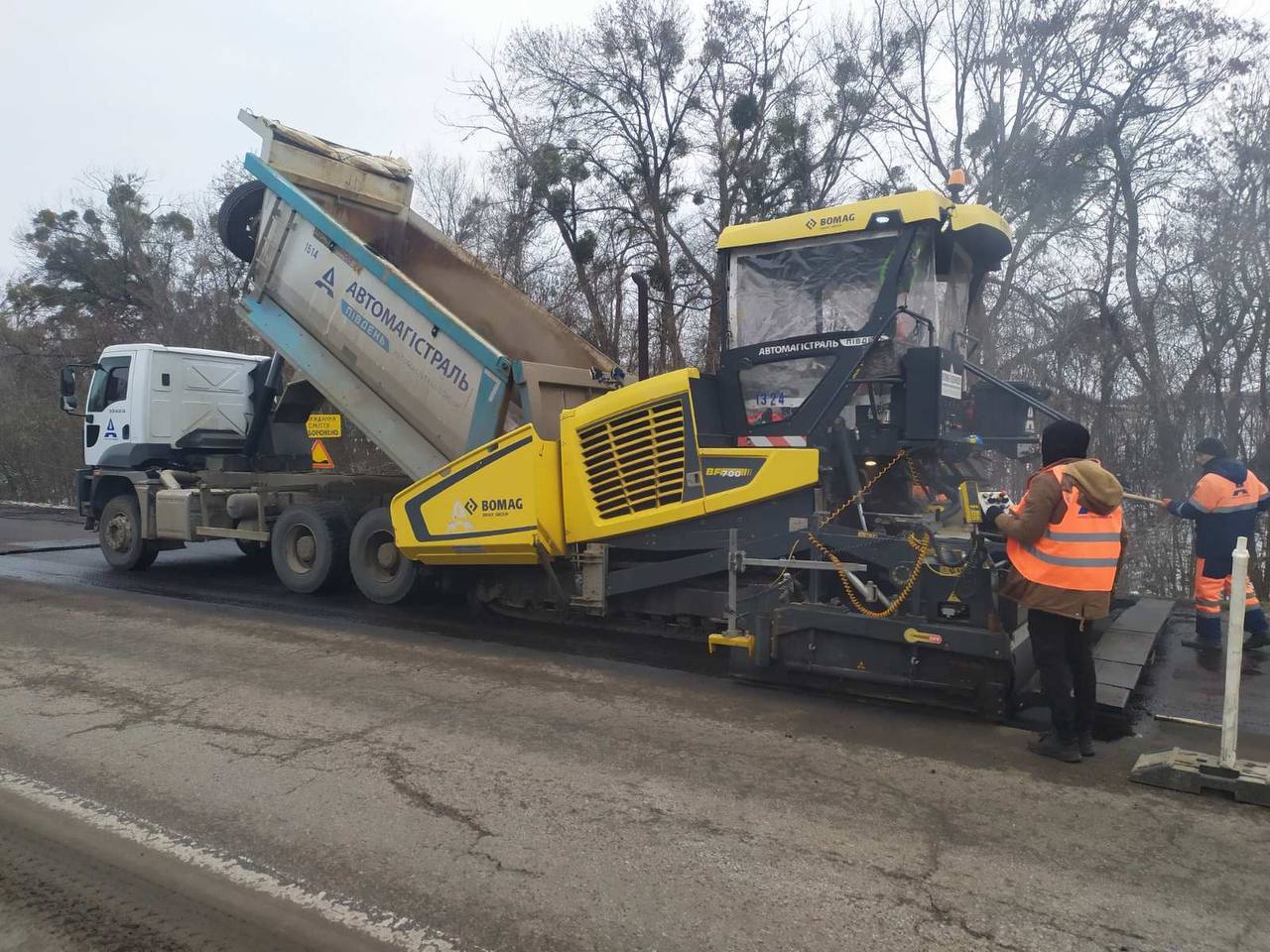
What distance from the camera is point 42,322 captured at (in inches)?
1177

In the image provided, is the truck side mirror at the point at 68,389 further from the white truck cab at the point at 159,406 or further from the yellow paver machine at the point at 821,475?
the yellow paver machine at the point at 821,475

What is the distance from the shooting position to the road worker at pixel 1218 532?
21.6ft

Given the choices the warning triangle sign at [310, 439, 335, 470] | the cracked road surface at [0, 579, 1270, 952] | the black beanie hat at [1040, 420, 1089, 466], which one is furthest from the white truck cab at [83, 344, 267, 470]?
the black beanie hat at [1040, 420, 1089, 466]

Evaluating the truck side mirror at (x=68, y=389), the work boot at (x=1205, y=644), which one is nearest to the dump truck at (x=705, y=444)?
the work boot at (x=1205, y=644)

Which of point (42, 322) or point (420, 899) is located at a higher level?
point (42, 322)

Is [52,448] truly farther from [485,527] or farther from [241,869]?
[241,869]

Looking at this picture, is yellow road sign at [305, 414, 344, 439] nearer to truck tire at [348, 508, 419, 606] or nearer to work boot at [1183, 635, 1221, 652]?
truck tire at [348, 508, 419, 606]

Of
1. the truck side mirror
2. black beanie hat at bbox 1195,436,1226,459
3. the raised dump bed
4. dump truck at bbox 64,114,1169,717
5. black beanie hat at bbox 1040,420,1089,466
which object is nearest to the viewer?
black beanie hat at bbox 1040,420,1089,466

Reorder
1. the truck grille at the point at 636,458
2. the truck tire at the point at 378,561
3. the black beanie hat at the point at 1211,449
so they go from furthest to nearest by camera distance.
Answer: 1. the truck tire at the point at 378,561
2. the black beanie hat at the point at 1211,449
3. the truck grille at the point at 636,458

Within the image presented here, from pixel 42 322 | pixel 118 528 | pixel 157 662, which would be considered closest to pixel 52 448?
pixel 42 322

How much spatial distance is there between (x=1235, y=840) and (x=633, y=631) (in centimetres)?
452

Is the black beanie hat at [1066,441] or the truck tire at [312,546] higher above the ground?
the black beanie hat at [1066,441]

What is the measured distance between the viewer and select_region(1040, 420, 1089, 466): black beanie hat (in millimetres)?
4504

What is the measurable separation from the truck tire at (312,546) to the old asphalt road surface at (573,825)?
2.89 m
